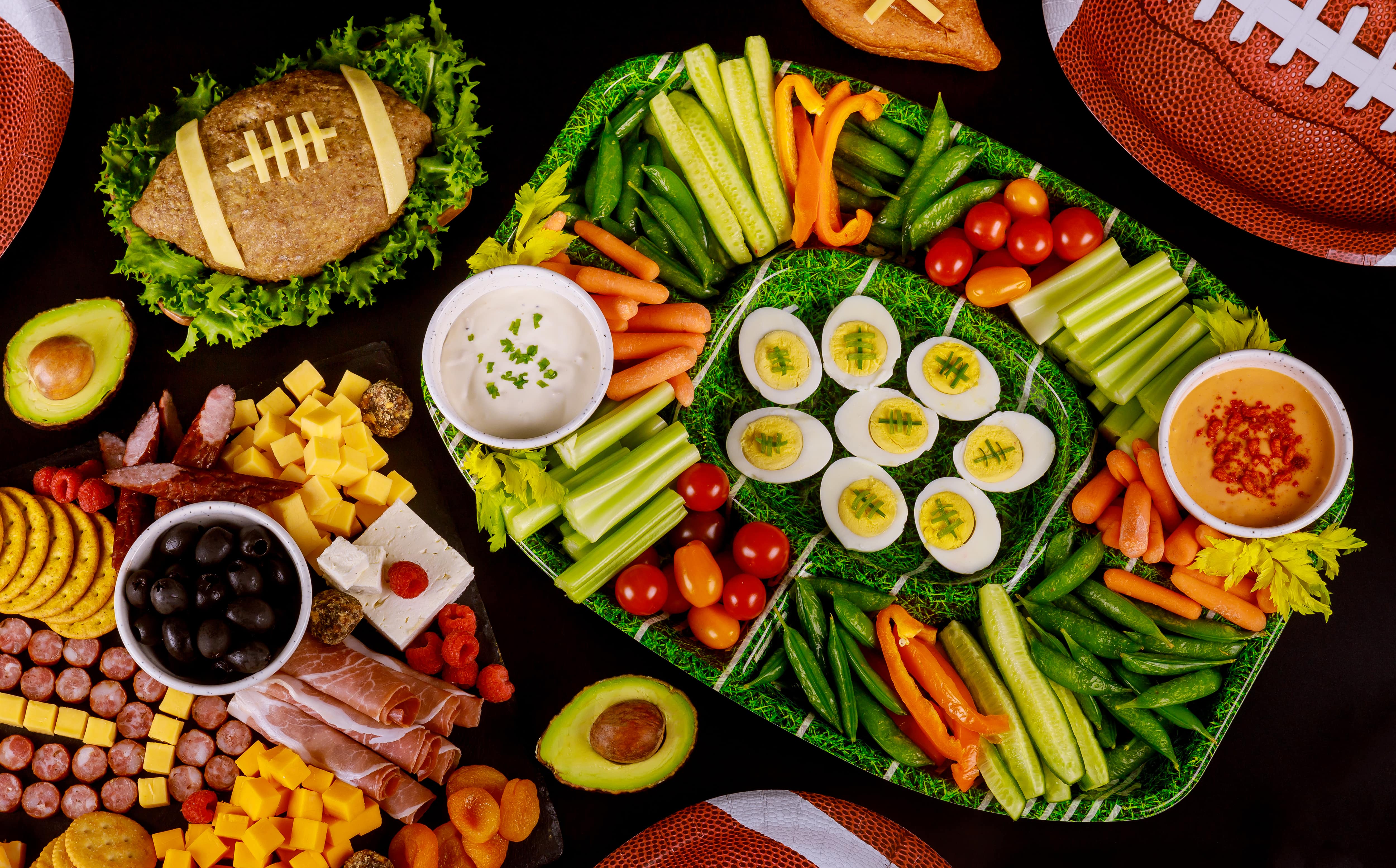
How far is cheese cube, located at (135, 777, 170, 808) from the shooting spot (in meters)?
2.96

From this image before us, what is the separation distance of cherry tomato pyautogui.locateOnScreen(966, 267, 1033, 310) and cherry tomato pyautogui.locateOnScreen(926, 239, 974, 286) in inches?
2.1

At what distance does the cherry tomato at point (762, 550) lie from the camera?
289 centimetres

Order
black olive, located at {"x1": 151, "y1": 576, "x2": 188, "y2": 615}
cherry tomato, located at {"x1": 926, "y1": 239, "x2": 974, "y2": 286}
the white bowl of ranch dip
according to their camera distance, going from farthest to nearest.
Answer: cherry tomato, located at {"x1": 926, "y1": 239, "x2": 974, "y2": 286} → the white bowl of ranch dip → black olive, located at {"x1": 151, "y1": 576, "x2": 188, "y2": 615}

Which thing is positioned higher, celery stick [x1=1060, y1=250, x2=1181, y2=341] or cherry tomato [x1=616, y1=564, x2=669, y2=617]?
celery stick [x1=1060, y1=250, x2=1181, y2=341]

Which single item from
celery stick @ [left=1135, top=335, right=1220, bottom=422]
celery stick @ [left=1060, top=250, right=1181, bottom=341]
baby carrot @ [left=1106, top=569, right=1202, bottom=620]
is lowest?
baby carrot @ [left=1106, top=569, right=1202, bottom=620]

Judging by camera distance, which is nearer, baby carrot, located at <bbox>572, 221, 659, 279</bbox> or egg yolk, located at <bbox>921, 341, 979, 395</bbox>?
baby carrot, located at <bbox>572, 221, 659, 279</bbox>

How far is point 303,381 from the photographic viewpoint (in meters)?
3.15

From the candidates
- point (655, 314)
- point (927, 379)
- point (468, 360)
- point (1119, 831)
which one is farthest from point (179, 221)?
point (1119, 831)

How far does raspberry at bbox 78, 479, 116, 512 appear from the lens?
2.96 metres

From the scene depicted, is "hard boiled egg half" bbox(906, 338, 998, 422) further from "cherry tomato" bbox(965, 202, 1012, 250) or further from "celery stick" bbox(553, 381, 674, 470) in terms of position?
"celery stick" bbox(553, 381, 674, 470)

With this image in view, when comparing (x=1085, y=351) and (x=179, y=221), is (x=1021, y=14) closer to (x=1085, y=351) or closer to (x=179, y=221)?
(x=1085, y=351)

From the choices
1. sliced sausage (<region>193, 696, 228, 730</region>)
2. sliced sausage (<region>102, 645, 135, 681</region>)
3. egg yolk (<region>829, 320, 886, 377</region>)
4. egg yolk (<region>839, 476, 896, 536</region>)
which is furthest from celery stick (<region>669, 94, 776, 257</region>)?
sliced sausage (<region>102, 645, 135, 681</region>)

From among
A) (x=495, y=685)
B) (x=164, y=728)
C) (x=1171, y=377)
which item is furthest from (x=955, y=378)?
(x=164, y=728)

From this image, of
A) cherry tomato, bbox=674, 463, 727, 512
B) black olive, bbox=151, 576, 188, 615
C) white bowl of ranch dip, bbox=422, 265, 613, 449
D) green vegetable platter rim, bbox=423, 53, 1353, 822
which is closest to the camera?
black olive, bbox=151, 576, 188, 615
